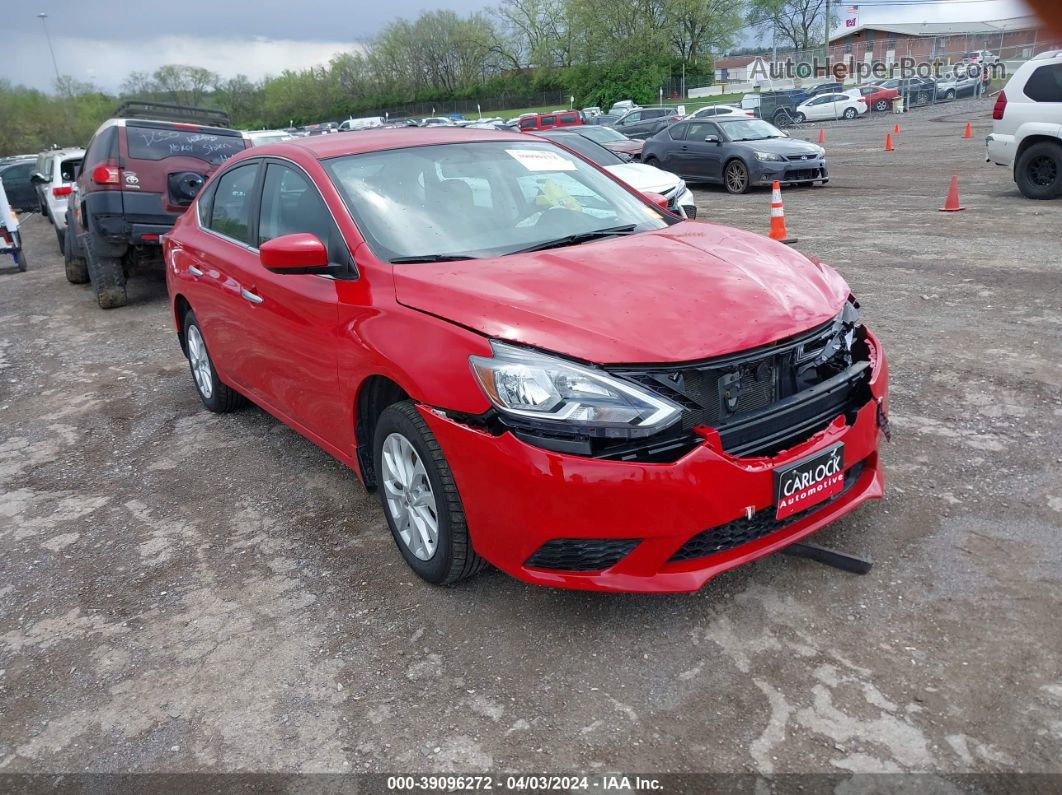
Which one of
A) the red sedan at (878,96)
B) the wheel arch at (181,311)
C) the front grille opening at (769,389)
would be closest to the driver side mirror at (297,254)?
the front grille opening at (769,389)

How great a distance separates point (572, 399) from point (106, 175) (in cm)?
819

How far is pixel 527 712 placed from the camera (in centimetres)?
271

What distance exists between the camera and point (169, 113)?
464 inches

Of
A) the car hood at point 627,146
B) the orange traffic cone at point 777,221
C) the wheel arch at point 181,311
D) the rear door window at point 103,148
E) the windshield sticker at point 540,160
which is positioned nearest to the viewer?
the windshield sticker at point 540,160

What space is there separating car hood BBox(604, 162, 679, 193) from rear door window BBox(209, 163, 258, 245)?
620 cm

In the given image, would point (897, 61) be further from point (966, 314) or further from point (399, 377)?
point (399, 377)

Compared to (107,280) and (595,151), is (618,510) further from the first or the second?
(595,151)

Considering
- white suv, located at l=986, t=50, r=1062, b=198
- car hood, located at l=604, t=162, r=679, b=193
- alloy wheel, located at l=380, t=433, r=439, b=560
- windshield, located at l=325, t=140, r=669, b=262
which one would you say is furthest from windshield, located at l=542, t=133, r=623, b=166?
alloy wheel, located at l=380, t=433, r=439, b=560

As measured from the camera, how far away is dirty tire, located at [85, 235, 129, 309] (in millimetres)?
9703

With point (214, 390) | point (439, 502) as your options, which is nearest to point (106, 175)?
point (214, 390)

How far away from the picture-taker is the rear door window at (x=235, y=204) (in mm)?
4656

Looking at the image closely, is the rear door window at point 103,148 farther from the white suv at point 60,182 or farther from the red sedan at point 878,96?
the red sedan at point 878,96

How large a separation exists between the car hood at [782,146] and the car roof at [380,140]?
12.0 meters

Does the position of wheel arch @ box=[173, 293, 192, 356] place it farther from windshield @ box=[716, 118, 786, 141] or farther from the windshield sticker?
windshield @ box=[716, 118, 786, 141]
